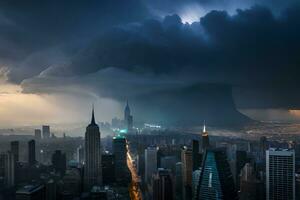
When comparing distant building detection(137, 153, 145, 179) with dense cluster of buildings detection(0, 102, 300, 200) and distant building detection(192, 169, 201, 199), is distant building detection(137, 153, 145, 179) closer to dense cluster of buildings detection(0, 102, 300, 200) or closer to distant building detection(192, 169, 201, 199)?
dense cluster of buildings detection(0, 102, 300, 200)

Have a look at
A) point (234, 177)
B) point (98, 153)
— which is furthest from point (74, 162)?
point (234, 177)

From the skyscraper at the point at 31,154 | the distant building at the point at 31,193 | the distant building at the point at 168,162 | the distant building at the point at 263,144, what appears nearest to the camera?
the distant building at the point at 31,193

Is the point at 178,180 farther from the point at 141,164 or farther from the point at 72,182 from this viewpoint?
the point at 72,182

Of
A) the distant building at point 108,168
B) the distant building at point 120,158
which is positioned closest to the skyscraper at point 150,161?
the distant building at point 120,158

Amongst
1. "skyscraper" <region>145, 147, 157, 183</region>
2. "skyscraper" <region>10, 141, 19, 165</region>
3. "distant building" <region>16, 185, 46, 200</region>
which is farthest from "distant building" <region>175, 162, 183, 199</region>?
"skyscraper" <region>10, 141, 19, 165</region>

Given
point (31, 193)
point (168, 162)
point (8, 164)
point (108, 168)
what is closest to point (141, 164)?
point (168, 162)

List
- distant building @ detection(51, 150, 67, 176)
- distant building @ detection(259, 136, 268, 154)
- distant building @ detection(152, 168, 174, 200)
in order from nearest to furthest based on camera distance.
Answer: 1. distant building @ detection(259, 136, 268, 154)
2. distant building @ detection(152, 168, 174, 200)
3. distant building @ detection(51, 150, 67, 176)

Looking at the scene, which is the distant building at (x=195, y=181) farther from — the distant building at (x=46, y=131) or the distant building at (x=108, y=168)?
the distant building at (x=46, y=131)
